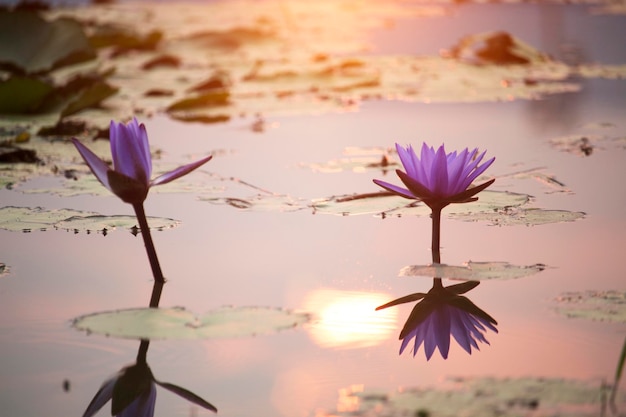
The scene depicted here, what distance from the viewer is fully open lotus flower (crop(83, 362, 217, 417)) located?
5.91 ft

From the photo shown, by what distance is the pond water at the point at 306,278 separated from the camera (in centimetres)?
191

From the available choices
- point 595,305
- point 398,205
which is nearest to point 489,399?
point 595,305

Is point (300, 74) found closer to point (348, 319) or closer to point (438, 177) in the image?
point (438, 177)

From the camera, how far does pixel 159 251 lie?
9.51 ft

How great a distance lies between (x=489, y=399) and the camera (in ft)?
5.55

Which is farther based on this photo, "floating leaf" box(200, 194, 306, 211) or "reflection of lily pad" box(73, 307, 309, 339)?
"floating leaf" box(200, 194, 306, 211)

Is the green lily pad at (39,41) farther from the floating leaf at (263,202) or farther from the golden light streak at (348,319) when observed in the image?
the golden light streak at (348,319)

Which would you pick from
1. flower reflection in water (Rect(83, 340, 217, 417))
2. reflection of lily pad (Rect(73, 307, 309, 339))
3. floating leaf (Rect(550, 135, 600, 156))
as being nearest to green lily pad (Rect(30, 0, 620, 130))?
floating leaf (Rect(550, 135, 600, 156))

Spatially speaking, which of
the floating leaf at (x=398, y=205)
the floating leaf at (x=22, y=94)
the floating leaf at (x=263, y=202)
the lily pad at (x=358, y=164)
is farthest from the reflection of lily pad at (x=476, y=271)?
the floating leaf at (x=22, y=94)

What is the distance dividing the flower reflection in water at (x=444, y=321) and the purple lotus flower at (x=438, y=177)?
0.90 ft

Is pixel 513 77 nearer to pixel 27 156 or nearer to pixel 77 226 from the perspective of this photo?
pixel 27 156

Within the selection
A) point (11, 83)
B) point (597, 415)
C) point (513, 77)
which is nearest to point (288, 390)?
point (597, 415)

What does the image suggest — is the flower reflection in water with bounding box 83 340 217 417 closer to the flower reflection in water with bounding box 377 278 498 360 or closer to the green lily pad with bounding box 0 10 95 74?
the flower reflection in water with bounding box 377 278 498 360

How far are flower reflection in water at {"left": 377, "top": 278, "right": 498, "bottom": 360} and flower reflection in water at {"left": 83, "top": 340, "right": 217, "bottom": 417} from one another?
483 mm
